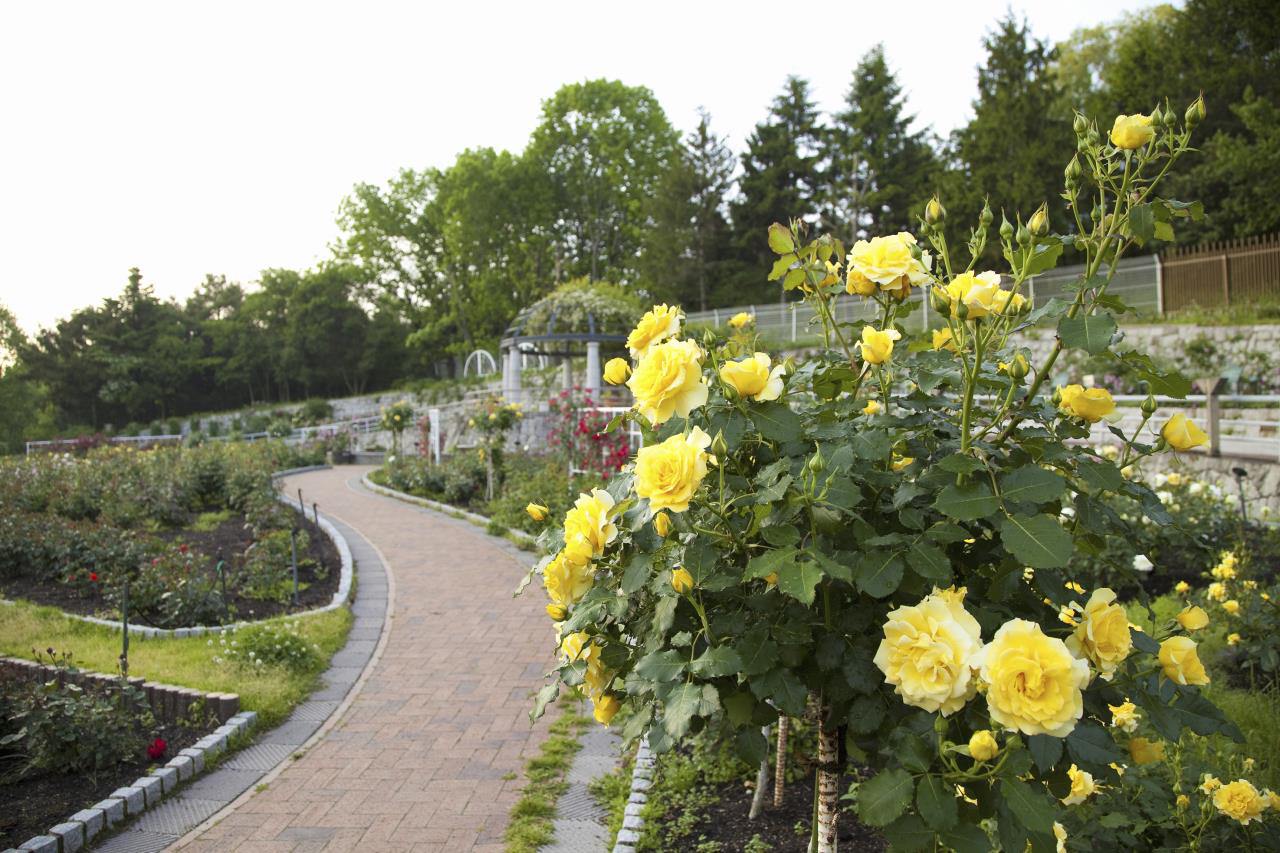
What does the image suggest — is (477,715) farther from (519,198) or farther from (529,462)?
(519,198)

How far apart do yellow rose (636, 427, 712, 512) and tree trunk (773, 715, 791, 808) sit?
190 cm

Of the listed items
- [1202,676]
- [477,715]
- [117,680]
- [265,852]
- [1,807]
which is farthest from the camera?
[477,715]

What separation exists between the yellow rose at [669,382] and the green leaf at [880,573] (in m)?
0.38

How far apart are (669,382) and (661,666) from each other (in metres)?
0.50

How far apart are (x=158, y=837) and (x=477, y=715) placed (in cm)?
165

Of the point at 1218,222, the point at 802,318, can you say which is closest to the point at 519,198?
the point at 802,318

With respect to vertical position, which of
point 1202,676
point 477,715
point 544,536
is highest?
point 544,536

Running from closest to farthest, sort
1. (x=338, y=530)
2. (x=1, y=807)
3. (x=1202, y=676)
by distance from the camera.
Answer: (x=1202, y=676) → (x=1, y=807) → (x=338, y=530)

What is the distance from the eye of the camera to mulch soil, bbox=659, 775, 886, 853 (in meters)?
2.90

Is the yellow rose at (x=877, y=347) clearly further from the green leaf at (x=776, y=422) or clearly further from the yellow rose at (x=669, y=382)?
the yellow rose at (x=669, y=382)

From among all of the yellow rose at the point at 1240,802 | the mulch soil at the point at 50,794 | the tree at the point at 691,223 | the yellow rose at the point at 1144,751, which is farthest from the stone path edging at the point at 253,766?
the tree at the point at 691,223

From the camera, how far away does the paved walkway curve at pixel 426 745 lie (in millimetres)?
3506

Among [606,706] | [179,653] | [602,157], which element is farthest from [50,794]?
[602,157]

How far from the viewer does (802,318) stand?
22.9m
